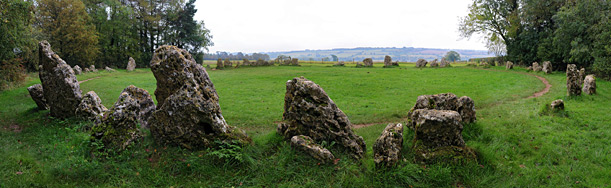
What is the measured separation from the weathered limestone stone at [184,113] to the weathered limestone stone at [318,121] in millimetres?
1579

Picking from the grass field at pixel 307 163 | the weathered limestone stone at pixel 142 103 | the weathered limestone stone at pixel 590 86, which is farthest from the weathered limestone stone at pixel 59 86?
the weathered limestone stone at pixel 590 86

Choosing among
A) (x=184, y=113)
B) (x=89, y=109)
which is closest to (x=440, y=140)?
(x=184, y=113)

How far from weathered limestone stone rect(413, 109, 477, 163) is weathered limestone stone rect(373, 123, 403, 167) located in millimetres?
590

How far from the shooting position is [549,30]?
37375 millimetres

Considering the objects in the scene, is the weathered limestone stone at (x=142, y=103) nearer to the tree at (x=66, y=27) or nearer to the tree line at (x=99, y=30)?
the tree line at (x=99, y=30)

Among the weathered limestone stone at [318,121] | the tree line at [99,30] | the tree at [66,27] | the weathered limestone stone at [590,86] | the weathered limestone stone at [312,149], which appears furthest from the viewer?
the tree at [66,27]

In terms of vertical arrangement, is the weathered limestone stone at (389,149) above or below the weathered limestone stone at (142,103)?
below

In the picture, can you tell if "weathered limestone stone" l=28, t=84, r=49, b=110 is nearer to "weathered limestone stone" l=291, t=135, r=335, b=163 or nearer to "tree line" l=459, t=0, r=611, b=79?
"weathered limestone stone" l=291, t=135, r=335, b=163

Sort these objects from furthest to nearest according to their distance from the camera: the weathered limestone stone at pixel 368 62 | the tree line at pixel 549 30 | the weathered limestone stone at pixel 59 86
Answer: the weathered limestone stone at pixel 368 62
the tree line at pixel 549 30
the weathered limestone stone at pixel 59 86

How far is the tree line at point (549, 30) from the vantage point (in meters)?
26.9

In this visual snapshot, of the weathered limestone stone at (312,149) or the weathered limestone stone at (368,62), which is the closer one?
the weathered limestone stone at (312,149)

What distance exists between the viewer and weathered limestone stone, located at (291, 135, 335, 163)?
7355 mm

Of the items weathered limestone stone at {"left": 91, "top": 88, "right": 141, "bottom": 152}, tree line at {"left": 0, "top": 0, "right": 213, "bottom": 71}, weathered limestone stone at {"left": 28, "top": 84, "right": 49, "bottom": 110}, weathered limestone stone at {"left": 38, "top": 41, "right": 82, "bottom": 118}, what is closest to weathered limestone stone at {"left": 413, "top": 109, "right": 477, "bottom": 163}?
weathered limestone stone at {"left": 91, "top": 88, "right": 141, "bottom": 152}

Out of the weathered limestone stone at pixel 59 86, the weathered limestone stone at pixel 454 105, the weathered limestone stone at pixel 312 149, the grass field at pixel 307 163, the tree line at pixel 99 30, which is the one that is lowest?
the grass field at pixel 307 163
